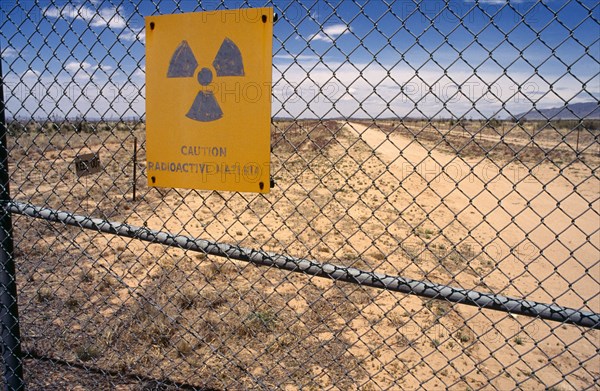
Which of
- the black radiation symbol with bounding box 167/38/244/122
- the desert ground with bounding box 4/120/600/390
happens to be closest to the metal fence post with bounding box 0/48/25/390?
the desert ground with bounding box 4/120/600/390

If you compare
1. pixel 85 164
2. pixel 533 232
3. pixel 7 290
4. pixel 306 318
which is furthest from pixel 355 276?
pixel 533 232

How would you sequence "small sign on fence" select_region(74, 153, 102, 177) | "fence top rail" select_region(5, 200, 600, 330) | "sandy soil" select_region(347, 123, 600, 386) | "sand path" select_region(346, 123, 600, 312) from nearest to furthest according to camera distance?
"fence top rail" select_region(5, 200, 600, 330)
"sandy soil" select_region(347, 123, 600, 386)
"small sign on fence" select_region(74, 153, 102, 177)
"sand path" select_region(346, 123, 600, 312)

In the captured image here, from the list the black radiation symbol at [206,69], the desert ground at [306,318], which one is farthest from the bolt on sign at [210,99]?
the desert ground at [306,318]

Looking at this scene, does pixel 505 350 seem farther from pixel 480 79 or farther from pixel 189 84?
pixel 189 84

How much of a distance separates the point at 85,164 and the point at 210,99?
72.6 inches

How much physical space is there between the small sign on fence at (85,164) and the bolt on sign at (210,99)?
136cm

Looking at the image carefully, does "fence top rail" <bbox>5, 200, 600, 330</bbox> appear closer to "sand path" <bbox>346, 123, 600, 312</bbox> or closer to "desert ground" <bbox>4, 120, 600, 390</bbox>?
"desert ground" <bbox>4, 120, 600, 390</bbox>

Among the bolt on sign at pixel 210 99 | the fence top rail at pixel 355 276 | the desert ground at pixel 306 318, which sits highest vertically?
the bolt on sign at pixel 210 99

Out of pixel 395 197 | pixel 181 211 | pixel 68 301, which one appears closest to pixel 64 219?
pixel 68 301

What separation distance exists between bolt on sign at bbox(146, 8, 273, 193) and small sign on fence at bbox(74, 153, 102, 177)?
4.47 feet

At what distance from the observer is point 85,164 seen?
3.37 metres

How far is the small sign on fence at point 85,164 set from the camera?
3.37m

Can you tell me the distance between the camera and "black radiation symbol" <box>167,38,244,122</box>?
197cm

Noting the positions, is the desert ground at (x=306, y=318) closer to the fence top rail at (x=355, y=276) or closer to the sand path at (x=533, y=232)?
the sand path at (x=533, y=232)
